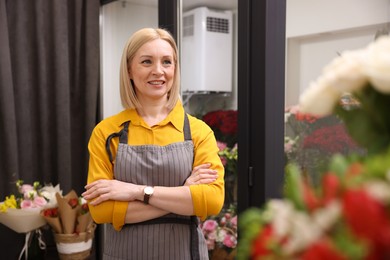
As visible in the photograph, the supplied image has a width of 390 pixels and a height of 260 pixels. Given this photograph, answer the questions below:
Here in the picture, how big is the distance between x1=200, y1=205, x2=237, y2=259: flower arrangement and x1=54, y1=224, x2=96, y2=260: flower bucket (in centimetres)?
77

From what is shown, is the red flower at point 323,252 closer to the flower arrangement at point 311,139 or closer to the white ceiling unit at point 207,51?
the flower arrangement at point 311,139

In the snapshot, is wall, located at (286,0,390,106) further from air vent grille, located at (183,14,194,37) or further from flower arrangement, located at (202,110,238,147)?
air vent grille, located at (183,14,194,37)

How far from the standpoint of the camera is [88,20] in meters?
3.36

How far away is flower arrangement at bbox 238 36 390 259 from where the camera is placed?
0.40 metres

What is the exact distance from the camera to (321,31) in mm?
2018

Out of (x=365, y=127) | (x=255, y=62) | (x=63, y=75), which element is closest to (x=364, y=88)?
(x=365, y=127)

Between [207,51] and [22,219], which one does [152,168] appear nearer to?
[207,51]

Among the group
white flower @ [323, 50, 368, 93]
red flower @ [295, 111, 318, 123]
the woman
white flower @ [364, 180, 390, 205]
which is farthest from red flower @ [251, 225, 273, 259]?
red flower @ [295, 111, 318, 123]

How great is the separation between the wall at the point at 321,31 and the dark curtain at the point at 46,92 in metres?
1.76

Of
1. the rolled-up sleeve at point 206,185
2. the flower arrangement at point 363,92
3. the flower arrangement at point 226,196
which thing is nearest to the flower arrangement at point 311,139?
the flower arrangement at point 226,196

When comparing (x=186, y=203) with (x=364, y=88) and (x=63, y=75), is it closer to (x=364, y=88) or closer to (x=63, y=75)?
(x=364, y=88)

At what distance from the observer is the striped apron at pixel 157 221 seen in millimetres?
1675

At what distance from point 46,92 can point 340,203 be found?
3038mm

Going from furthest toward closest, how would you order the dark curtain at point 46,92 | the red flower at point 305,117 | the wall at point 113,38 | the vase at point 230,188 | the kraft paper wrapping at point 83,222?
the wall at point 113,38, the dark curtain at point 46,92, the kraft paper wrapping at point 83,222, the vase at point 230,188, the red flower at point 305,117
